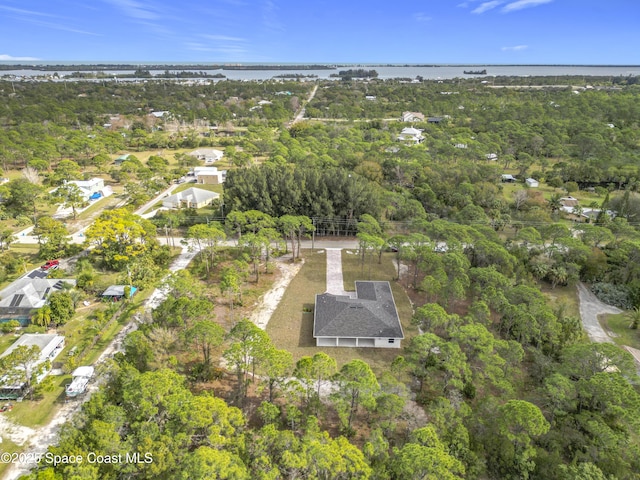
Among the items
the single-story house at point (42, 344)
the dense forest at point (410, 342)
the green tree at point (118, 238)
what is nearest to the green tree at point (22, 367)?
the single-story house at point (42, 344)

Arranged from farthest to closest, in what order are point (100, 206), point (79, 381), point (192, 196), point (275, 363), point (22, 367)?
point (192, 196) < point (100, 206) < point (22, 367) < point (79, 381) < point (275, 363)

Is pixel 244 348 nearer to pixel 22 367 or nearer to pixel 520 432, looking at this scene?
pixel 22 367

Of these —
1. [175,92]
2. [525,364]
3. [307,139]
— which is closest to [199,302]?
[525,364]

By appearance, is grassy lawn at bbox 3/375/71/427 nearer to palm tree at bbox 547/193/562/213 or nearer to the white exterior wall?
the white exterior wall

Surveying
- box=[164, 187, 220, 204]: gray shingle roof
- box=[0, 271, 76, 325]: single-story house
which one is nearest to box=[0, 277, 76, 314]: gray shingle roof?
box=[0, 271, 76, 325]: single-story house

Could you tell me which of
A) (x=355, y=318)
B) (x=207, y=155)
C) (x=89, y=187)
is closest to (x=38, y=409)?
(x=355, y=318)

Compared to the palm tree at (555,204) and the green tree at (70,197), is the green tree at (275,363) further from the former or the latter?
the palm tree at (555,204)
